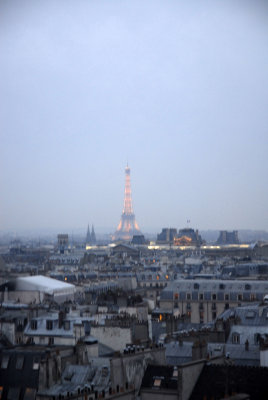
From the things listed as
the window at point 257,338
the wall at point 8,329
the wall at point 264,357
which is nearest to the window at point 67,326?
the wall at point 8,329

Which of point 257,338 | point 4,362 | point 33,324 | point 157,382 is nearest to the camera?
point 157,382

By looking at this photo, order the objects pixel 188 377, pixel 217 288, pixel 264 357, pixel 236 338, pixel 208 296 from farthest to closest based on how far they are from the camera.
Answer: pixel 217 288
pixel 208 296
pixel 236 338
pixel 264 357
pixel 188 377

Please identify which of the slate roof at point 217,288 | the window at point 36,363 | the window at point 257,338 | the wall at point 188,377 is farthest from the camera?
the slate roof at point 217,288

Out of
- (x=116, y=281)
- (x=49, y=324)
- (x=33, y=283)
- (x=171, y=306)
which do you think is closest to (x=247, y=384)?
(x=49, y=324)

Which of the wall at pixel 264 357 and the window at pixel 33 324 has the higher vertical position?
the window at pixel 33 324

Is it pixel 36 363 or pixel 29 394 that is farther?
pixel 36 363

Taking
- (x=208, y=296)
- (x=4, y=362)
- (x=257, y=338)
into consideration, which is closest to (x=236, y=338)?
(x=257, y=338)

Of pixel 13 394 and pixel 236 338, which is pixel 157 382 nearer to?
pixel 13 394

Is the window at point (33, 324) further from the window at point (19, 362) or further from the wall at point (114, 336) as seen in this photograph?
the window at point (19, 362)

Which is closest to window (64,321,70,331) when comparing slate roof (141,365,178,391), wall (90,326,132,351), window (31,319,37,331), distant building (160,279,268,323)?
window (31,319,37,331)

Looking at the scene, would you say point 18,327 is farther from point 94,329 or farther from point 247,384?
point 247,384

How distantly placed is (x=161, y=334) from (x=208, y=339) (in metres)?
4.95

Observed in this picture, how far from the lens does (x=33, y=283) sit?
7044 cm

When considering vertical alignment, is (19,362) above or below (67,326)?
below
